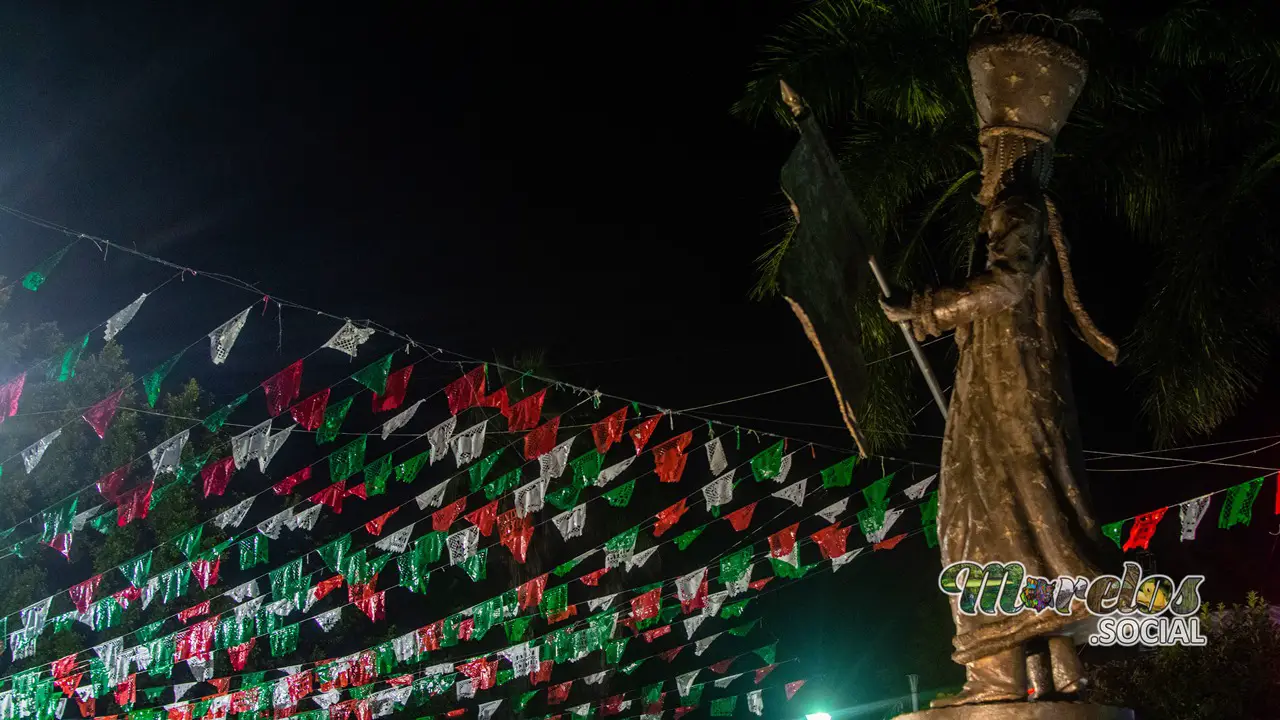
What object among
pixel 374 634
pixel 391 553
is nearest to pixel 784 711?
pixel 374 634

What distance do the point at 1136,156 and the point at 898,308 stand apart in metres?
5.26

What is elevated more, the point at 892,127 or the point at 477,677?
the point at 892,127

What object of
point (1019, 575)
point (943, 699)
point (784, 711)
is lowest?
point (943, 699)

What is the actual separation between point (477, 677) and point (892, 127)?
36.1ft

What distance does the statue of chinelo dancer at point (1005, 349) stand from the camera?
16.3 ft

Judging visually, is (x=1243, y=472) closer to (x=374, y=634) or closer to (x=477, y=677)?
(x=477, y=677)

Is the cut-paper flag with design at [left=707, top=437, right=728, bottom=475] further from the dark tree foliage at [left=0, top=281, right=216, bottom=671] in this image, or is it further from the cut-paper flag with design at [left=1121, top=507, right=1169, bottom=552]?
the dark tree foliage at [left=0, top=281, right=216, bottom=671]

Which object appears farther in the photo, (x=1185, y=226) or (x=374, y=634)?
(x=374, y=634)

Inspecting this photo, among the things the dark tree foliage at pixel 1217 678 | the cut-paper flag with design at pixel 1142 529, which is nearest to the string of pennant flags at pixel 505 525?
the cut-paper flag with design at pixel 1142 529

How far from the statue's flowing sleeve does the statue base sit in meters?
1.48

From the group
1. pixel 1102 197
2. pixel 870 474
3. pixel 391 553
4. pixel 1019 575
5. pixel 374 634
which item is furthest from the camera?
pixel 374 634

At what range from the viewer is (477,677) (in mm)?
18516

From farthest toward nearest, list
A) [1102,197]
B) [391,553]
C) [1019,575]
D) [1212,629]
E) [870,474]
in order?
[870,474] → [391,553] → [1212,629] → [1102,197] → [1019,575]

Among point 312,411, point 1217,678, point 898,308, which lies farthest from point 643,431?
point 898,308
